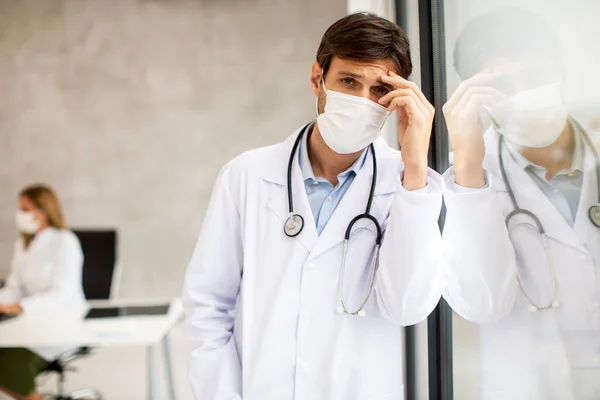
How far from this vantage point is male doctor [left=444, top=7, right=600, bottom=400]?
0.60m

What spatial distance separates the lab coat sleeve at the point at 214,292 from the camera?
3.55 feet

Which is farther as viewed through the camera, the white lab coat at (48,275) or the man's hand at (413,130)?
the white lab coat at (48,275)

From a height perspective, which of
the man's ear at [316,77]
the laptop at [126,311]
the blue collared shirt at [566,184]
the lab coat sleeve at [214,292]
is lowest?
the laptop at [126,311]

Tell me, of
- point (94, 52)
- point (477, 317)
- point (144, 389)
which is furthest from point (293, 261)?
point (94, 52)

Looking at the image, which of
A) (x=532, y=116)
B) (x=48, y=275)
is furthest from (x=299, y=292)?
(x=48, y=275)

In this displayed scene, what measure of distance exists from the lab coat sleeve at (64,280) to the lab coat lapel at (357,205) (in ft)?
6.91

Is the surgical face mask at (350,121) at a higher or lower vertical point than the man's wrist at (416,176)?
higher

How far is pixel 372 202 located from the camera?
1.03 meters

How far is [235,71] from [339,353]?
2.70 metres

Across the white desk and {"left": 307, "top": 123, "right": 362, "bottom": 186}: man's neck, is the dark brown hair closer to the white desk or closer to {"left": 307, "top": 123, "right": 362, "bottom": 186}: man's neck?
{"left": 307, "top": 123, "right": 362, "bottom": 186}: man's neck

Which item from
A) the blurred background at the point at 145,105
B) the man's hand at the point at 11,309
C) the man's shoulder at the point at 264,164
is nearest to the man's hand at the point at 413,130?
the man's shoulder at the point at 264,164

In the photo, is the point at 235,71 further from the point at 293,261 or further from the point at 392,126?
the point at 293,261

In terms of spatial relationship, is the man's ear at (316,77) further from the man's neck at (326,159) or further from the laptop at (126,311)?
the laptop at (126,311)

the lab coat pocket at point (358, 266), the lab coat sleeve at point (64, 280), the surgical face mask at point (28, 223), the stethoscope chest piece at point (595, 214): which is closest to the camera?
the stethoscope chest piece at point (595, 214)
